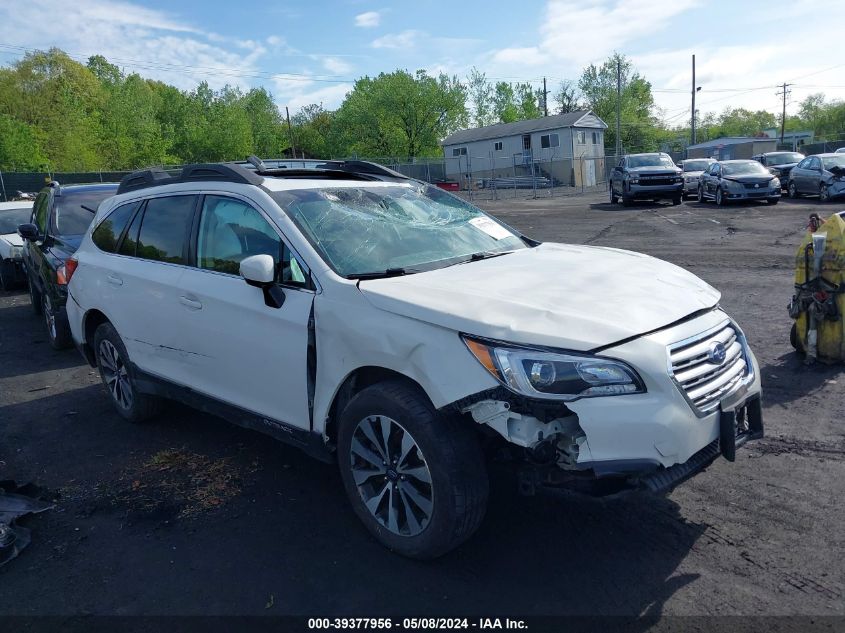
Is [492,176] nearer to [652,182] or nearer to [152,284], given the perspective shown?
[652,182]

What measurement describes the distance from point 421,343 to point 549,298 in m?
0.65

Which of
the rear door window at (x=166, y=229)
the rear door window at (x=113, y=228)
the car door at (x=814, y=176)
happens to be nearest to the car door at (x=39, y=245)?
the rear door window at (x=113, y=228)

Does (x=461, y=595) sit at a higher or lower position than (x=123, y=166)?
lower

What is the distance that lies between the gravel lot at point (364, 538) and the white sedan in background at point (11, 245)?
8335mm

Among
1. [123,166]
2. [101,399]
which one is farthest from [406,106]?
[101,399]

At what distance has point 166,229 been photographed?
4.82m

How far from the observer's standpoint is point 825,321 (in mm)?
5902

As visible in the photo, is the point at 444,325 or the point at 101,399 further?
the point at 101,399

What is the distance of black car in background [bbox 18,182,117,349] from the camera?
25.8ft

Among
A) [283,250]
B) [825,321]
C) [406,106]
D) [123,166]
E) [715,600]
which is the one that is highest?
[406,106]

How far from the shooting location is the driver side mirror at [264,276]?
3598 millimetres

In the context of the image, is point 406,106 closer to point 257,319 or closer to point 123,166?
point 123,166

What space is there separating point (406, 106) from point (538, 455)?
70270 mm

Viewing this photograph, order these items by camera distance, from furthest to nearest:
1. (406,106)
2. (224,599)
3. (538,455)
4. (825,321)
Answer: (406,106) < (825,321) < (224,599) < (538,455)
